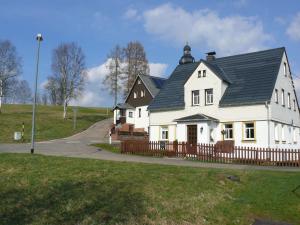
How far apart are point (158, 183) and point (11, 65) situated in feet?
181

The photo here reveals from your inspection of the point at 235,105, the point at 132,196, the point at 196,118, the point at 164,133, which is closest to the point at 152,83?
the point at 164,133

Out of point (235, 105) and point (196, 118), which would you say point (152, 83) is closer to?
point (196, 118)

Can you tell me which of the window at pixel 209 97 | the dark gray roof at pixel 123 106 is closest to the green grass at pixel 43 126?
the dark gray roof at pixel 123 106

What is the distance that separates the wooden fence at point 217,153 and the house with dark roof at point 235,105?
167 inches

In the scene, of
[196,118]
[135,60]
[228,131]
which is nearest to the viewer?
[228,131]

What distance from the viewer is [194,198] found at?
11977 millimetres

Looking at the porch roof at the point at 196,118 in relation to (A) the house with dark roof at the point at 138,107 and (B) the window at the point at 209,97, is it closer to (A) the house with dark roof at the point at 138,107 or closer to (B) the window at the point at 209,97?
(B) the window at the point at 209,97

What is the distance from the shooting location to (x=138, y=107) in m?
58.9

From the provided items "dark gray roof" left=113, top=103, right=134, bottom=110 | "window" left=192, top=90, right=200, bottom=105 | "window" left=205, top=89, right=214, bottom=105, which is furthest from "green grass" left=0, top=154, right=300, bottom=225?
"dark gray roof" left=113, top=103, right=134, bottom=110

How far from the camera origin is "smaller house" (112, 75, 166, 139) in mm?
57184

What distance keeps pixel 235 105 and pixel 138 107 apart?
92.9ft

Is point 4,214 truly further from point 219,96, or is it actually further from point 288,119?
point 288,119

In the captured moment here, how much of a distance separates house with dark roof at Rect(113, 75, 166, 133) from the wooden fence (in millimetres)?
26220

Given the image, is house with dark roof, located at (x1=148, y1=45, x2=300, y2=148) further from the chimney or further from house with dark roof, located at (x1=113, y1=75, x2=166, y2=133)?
house with dark roof, located at (x1=113, y1=75, x2=166, y2=133)
